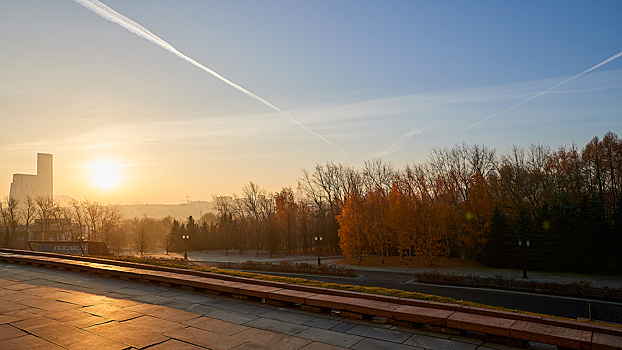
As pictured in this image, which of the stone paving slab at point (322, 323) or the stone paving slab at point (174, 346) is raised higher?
the stone paving slab at point (174, 346)

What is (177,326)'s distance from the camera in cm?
752

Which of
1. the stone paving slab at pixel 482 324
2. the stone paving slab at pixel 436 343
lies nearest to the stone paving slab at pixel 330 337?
the stone paving slab at pixel 436 343

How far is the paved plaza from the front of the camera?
6.43m

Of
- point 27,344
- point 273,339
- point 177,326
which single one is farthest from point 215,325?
point 27,344

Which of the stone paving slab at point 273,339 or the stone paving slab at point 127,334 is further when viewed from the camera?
the stone paving slab at point 127,334

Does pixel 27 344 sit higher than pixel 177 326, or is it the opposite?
pixel 27 344

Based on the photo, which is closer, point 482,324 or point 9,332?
point 482,324

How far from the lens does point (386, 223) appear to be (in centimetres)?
4056

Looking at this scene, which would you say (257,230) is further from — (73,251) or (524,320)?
(524,320)

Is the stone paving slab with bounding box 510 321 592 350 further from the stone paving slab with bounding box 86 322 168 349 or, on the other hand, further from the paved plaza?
the stone paving slab with bounding box 86 322 168 349

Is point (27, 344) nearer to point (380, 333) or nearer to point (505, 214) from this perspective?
point (380, 333)

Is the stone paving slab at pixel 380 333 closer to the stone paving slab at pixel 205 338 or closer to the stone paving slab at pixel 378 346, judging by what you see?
the stone paving slab at pixel 378 346

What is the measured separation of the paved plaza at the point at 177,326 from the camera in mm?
6430

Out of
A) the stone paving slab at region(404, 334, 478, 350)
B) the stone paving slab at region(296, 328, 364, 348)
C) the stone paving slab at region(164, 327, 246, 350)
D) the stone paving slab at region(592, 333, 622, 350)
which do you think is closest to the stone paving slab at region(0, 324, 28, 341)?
the stone paving slab at region(164, 327, 246, 350)
